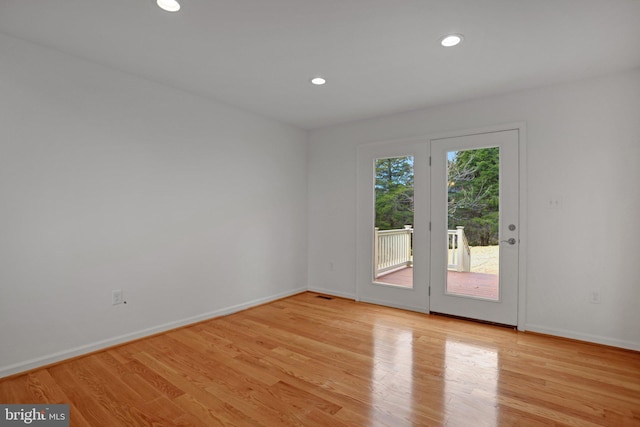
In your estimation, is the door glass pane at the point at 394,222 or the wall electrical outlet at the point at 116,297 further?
the door glass pane at the point at 394,222

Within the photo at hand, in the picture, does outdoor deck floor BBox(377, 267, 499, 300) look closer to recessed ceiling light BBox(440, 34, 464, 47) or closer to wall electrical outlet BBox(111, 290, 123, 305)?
recessed ceiling light BBox(440, 34, 464, 47)

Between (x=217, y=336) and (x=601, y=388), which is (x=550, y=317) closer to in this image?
(x=601, y=388)

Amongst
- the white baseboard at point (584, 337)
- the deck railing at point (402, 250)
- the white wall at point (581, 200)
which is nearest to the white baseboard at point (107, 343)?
the deck railing at point (402, 250)

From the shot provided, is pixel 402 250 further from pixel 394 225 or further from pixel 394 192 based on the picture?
pixel 394 192

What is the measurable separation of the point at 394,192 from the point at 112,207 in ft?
10.1

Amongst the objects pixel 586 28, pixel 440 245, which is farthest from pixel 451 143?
pixel 586 28

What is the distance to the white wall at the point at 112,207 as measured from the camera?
238 centimetres

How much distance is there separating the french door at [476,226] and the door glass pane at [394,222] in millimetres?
304

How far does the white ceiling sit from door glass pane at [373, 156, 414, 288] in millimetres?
1054

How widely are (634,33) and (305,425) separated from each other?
3381mm

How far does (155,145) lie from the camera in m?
3.16

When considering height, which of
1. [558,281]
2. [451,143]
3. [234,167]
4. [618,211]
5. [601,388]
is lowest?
[601,388]

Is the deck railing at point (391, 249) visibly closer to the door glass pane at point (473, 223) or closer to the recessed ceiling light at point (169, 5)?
the door glass pane at point (473, 223)

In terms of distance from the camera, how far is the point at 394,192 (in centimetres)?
414
